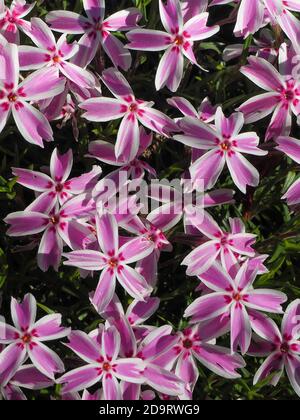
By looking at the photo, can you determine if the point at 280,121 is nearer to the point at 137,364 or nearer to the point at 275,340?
the point at 275,340

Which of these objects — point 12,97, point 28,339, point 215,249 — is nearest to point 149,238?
point 215,249

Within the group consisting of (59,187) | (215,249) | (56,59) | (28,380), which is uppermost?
(56,59)

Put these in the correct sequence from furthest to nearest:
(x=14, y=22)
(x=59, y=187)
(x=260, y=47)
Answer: (x=260, y=47) → (x=14, y=22) → (x=59, y=187)

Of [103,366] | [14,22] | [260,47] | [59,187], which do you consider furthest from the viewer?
[260,47]

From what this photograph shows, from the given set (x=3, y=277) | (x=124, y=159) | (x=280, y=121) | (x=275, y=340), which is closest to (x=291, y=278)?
(x=275, y=340)

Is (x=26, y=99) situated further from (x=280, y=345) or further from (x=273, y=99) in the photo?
(x=280, y=345)

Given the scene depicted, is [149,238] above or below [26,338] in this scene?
above

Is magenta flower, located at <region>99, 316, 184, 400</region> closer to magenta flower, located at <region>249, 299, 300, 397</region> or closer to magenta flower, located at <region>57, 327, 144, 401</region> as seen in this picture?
magenta flower, located at <region>57, 327, 144, 401</region>
